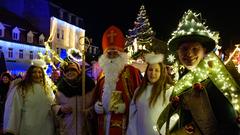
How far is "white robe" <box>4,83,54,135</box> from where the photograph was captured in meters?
6.71

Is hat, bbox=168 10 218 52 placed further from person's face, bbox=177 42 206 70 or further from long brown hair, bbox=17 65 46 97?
long brown hair, bbox=17 65 46 97

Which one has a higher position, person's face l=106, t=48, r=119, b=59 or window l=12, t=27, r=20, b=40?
window l=12, t=27, r=20, b=40

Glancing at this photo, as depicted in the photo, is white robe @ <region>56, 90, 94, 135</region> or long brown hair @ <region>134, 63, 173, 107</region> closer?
long brown hair @ <region>134, 63, 173, 107</region>

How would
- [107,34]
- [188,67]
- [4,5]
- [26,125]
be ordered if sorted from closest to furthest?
[188,67], [26,125], [107,34], [4,5]

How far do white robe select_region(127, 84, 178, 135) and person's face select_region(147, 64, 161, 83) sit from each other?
0.11 metres

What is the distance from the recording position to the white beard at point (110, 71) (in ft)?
→ 21.1

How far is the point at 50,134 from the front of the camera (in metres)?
6.93

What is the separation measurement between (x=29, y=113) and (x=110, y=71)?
1668mm

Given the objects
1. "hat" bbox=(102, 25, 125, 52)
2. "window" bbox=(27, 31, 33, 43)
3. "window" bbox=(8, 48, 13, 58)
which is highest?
"window" bbox=(27, 31, 33, 43)

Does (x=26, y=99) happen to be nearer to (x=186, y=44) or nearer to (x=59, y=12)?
(x=186, y=44)

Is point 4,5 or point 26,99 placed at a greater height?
point 4,5

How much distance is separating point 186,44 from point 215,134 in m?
0.84

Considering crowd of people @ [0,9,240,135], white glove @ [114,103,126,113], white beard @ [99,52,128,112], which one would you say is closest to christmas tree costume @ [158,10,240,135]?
crowd of people @ [0,9,240,135]

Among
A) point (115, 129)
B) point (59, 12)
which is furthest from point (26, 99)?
point (59, 12)
